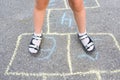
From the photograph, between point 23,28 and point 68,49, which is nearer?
point 68,49

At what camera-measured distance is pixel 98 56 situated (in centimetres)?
229

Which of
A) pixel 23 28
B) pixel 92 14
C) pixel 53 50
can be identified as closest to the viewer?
pixel 53 50

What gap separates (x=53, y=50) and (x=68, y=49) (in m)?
0.14

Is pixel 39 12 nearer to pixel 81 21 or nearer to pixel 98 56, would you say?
pixel 81 21

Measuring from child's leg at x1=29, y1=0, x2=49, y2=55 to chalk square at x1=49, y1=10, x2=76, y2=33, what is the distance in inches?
12.1

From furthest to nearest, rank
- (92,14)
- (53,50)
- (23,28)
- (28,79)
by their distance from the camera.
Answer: (92,14), (23,28), (53,50), (28,79)

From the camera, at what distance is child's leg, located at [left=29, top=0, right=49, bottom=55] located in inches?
87.0

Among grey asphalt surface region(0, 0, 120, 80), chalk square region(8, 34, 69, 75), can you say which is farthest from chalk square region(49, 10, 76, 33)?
chalk square region(8, 34, 69, 75)

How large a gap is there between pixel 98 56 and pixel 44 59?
18.8 inches

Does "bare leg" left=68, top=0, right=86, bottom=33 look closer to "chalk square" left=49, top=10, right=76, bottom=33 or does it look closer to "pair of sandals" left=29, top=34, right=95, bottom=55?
"pair of sandals" left=29, top=34, right=95, bottom=55

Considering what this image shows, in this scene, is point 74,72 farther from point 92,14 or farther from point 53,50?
point 92,14

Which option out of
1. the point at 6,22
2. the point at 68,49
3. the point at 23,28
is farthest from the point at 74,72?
the point at 6,22

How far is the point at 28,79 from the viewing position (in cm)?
204

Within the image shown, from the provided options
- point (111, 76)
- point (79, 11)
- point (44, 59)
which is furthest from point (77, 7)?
point (111, 76)
